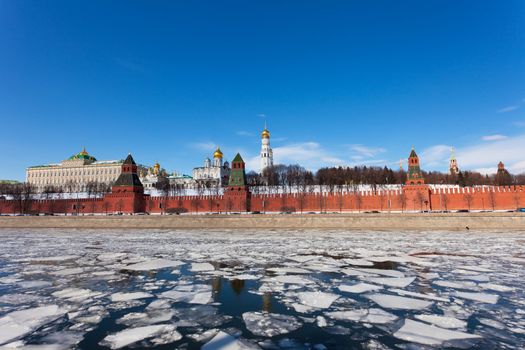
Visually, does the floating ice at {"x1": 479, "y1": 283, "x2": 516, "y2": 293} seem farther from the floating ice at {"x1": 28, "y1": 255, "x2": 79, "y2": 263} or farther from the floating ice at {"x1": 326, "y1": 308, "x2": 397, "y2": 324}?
the floating ice at {"x1": 28, "y1": 255, "x2": 79, "y2": 263}

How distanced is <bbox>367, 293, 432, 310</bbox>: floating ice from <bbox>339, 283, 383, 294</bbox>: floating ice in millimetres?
374

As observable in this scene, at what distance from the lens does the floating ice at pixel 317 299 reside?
526 cm

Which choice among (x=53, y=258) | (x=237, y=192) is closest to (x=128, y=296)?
(x=53, y=258)

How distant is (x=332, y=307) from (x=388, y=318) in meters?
0.87

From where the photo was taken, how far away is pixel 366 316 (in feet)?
15.3

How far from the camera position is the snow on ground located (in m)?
3.88

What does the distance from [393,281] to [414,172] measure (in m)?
Result: 34.0

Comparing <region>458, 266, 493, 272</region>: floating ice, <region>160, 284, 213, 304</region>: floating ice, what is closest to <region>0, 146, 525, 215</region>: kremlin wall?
<region>458, 266, 493, 272</region>: floating ice

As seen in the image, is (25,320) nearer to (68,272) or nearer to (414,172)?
(68,272)

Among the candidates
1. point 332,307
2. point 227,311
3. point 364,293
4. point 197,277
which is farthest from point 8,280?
point 364,293

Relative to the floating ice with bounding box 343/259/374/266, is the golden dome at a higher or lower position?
higher

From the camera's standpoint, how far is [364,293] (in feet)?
19.3

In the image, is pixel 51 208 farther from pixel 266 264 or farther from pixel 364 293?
pixel 364 293

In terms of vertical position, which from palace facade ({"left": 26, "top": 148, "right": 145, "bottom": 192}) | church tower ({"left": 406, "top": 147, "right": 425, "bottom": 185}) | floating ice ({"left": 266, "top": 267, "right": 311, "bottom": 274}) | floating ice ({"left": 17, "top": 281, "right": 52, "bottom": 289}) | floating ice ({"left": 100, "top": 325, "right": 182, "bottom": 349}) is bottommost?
floating ice ({"left": 266, "top": 267, "right": 311, "bottom": 274})
